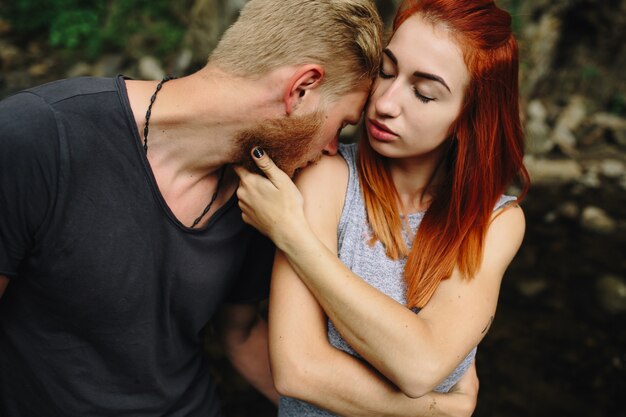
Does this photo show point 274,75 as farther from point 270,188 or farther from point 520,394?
point 520,394

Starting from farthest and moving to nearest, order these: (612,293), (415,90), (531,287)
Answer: (531,287) → (612,293) → (415,90)

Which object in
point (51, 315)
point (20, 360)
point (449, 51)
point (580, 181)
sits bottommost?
point (580, 181)

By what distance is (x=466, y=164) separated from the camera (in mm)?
2135

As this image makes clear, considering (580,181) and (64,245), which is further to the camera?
(580,181)

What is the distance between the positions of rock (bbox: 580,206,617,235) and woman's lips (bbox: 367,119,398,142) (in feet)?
14.7

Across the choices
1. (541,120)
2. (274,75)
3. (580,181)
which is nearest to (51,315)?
(274,75)

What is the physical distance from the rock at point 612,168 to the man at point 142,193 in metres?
5.66

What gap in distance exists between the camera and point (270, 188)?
1873mm

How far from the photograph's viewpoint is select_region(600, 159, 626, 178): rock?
6.65m

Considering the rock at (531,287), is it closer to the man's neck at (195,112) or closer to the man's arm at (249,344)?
the man's arm at (249,344)

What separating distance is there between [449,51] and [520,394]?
123 inches

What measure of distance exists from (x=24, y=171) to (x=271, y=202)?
0.72 metres

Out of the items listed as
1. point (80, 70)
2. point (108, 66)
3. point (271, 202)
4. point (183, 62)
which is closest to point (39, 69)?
point (80, 70)

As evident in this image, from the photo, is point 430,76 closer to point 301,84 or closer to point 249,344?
point 301,84
